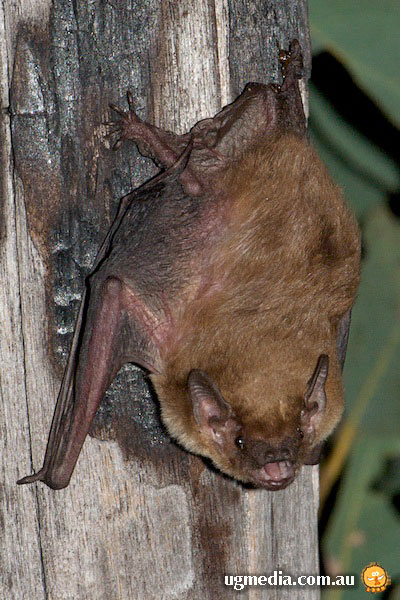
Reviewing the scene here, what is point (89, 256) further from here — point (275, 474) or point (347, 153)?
point (347, 153)

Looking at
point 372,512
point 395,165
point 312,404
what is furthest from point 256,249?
point 372,512

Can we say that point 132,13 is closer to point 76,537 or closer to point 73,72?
point 73,72

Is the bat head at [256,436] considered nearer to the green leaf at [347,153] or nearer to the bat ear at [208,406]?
the bat ear at [208,406]

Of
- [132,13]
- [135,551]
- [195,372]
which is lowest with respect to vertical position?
[135,551]

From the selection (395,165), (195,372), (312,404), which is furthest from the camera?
(395,165)

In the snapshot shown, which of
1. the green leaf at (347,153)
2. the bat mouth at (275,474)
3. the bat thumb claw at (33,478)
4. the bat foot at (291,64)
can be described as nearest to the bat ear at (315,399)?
the bat mouth at (275,474)

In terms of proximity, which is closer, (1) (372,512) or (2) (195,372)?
(2) (195,372)

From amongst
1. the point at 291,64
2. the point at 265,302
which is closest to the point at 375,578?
the point at 265,302

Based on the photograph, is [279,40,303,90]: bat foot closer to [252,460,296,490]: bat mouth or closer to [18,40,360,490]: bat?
[18,40,360,490]: bat
